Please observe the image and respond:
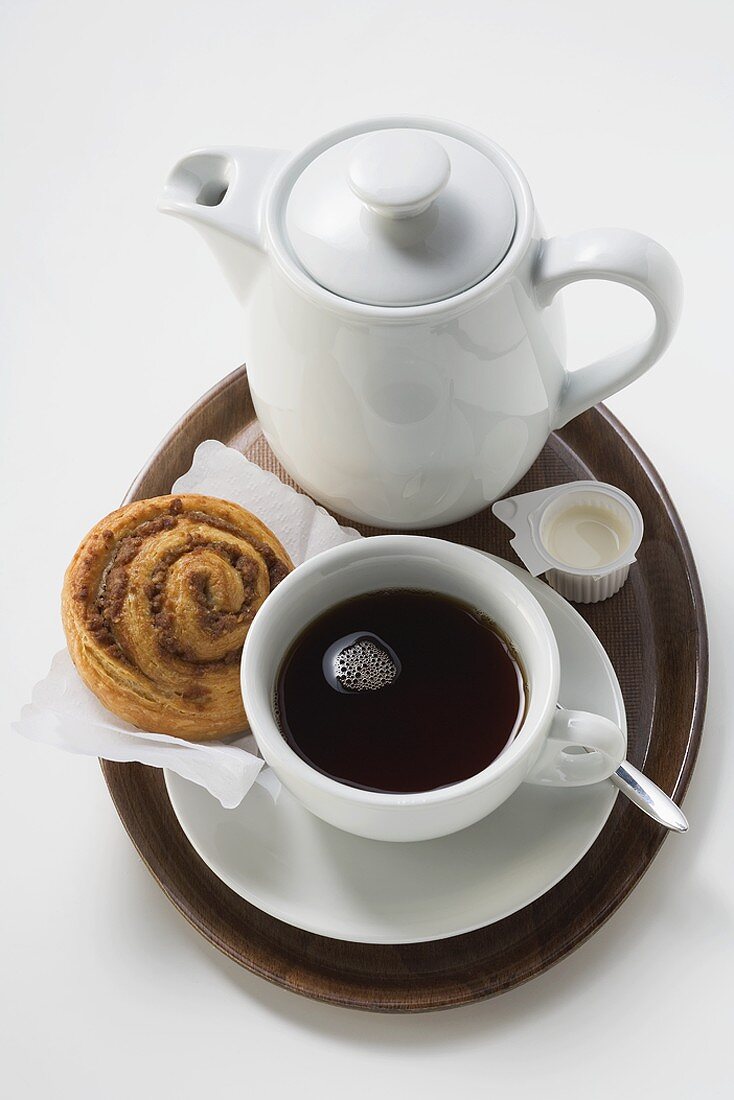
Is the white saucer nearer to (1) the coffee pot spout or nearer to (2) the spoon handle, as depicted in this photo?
(2) the spoon handle

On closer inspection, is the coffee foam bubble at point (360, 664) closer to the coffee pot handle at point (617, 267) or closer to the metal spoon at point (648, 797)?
the metal spoon at point (648, 797)

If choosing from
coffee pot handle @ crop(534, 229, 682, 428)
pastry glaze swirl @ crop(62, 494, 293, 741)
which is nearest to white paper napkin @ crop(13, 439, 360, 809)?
pastry glaze swirl @ crop(62, 494, 293, 741)

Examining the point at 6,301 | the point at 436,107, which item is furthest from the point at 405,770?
the point at 436,107

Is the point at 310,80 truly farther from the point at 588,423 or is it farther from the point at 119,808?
the point at 119,808

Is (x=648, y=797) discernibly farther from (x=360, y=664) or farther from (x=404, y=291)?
(x=404, y=291)

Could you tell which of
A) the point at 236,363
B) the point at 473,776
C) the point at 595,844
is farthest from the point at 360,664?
the point at 236,363

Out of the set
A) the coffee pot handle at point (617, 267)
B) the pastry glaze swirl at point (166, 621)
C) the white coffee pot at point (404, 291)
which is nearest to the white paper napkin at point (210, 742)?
the pastry glaze swirl at point (166, 621)
